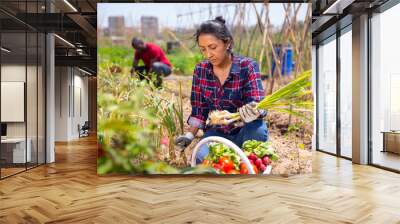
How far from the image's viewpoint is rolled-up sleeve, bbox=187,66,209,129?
621 cm

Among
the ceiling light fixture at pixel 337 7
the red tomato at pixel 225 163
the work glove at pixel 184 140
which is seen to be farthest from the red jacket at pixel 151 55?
the ceiling light fixture at pixel 337 7

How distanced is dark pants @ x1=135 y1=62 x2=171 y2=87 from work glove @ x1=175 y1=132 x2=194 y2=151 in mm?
834

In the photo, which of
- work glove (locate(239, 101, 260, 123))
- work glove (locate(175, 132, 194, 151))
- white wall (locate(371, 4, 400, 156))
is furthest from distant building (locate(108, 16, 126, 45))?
white wall (locate(371, 4, 400, 156))

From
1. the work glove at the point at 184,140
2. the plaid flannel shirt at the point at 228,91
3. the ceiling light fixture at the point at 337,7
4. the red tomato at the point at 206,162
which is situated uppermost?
the ceiling light fixture at the point at 337,7

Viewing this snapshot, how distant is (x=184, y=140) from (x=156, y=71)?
3.59 feet

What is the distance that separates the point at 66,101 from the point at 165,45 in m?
9.95

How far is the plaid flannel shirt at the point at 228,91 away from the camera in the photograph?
6.11 m

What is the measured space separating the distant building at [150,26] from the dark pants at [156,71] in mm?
444

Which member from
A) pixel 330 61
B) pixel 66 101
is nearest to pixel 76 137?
pixel 66 101

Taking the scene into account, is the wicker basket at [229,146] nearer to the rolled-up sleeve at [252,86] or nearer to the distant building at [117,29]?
the rolled-up sleeve at [252,86]

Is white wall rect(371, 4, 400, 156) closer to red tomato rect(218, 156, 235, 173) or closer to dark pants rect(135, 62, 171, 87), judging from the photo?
red tomato rect(218, 156, 235, 173)

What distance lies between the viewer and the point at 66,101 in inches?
598

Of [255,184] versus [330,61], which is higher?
[330,61]

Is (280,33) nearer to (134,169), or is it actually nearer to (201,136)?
(201,136)
